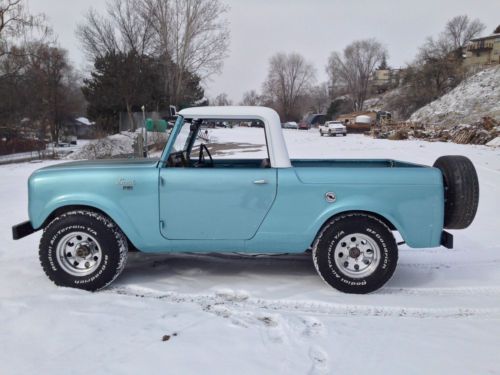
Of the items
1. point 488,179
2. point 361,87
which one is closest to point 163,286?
point 488,179

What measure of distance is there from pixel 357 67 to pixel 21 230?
89.3 metres

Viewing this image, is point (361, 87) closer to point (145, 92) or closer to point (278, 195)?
point (145, 92)

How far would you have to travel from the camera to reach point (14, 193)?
942cm

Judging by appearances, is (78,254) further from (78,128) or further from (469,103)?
(78,128)

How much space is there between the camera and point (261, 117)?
411 centimetres

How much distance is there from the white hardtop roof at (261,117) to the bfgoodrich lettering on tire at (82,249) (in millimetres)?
1432

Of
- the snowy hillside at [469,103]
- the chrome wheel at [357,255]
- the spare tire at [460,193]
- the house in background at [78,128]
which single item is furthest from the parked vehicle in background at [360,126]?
the chrome wheel at [357,255]

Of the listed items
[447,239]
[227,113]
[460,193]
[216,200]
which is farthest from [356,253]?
[227,113]

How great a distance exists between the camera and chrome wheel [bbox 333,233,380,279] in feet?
12.8

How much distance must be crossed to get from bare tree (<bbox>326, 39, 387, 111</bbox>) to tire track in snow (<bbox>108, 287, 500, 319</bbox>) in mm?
82771

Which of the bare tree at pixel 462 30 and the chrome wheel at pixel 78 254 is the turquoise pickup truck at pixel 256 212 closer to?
the chrome wheel at pixel 78 254

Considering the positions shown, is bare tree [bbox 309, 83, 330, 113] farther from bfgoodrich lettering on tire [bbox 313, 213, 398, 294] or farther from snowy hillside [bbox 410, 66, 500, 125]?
bfgoodrich lettering on tire [bbox 313, 213, 398, 294]

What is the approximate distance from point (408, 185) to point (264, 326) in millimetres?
1905

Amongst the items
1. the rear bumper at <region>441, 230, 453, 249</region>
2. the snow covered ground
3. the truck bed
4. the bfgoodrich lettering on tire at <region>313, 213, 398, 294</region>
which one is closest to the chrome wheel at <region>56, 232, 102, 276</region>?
the snow covered ground
